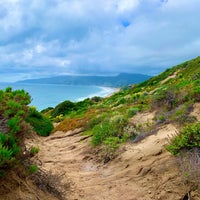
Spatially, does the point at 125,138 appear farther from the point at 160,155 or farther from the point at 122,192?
the point at 122,192

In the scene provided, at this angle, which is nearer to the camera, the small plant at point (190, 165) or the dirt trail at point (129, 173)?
the small plant at point (190, 165)

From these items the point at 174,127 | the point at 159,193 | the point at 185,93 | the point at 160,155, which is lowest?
the point at 159,193

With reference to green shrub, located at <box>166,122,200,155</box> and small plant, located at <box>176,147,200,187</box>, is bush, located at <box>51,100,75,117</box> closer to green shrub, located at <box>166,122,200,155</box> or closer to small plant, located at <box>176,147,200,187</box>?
green shrub, located at <box>166,122,200,155</box>

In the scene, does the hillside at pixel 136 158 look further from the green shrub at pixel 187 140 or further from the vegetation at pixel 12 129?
the vegetation at pixel 12 129

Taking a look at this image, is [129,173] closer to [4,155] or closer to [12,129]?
[12,129]

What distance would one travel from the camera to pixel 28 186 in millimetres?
5195

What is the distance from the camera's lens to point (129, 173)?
816cm

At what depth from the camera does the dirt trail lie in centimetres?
671

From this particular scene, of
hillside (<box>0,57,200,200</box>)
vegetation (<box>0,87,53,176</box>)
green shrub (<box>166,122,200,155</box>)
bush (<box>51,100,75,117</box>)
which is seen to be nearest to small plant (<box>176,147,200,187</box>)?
hillside (<box>0,57,200,200</box>)

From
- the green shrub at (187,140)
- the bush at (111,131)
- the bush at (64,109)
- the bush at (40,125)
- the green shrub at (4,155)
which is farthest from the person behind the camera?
the bush at (64,109)

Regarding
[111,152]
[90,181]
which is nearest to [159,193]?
[90,181]

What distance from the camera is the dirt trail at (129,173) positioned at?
264 inches

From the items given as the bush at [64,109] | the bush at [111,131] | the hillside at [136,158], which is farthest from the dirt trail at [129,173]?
the bush at [64,109]

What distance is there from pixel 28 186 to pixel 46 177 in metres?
0.85
